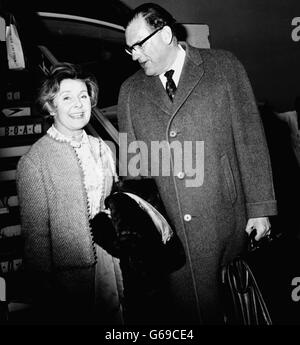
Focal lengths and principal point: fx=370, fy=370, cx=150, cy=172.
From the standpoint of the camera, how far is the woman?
→ 74.9 inches

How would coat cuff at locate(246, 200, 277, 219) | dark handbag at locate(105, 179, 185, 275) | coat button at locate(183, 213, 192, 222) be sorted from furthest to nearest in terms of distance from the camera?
1. coat button at locate(183, 213, 192, 222)
2. coat cuff at locate(246, 200, 277, 219)
3. dark handbag at locate(105, 179, 185, 275)

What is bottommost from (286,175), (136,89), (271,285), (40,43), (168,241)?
(271,285)

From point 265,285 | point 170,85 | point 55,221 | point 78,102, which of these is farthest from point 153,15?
point 265,285

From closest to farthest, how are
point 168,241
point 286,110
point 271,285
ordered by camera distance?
point 271,285, point 168,241, point 286,110

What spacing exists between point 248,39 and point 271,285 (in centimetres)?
406

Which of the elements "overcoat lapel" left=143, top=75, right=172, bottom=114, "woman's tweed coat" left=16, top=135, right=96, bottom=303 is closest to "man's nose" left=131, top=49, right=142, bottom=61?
"overcoat lapel" left=143, top=75, right=172, bottom=114

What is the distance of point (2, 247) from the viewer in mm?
3166

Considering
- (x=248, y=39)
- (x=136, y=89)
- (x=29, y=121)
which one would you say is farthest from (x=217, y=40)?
(x=136, y=89)

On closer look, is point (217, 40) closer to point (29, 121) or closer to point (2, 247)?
point (29, 121)

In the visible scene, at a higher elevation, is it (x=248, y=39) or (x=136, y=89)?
(x=248, y=39)

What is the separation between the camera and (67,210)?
195cm

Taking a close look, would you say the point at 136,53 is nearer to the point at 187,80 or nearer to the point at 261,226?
the point at 187,80

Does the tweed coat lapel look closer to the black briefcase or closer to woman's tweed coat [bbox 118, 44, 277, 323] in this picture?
woman's tweed coat [bbox 118, 44, 277, 323]
